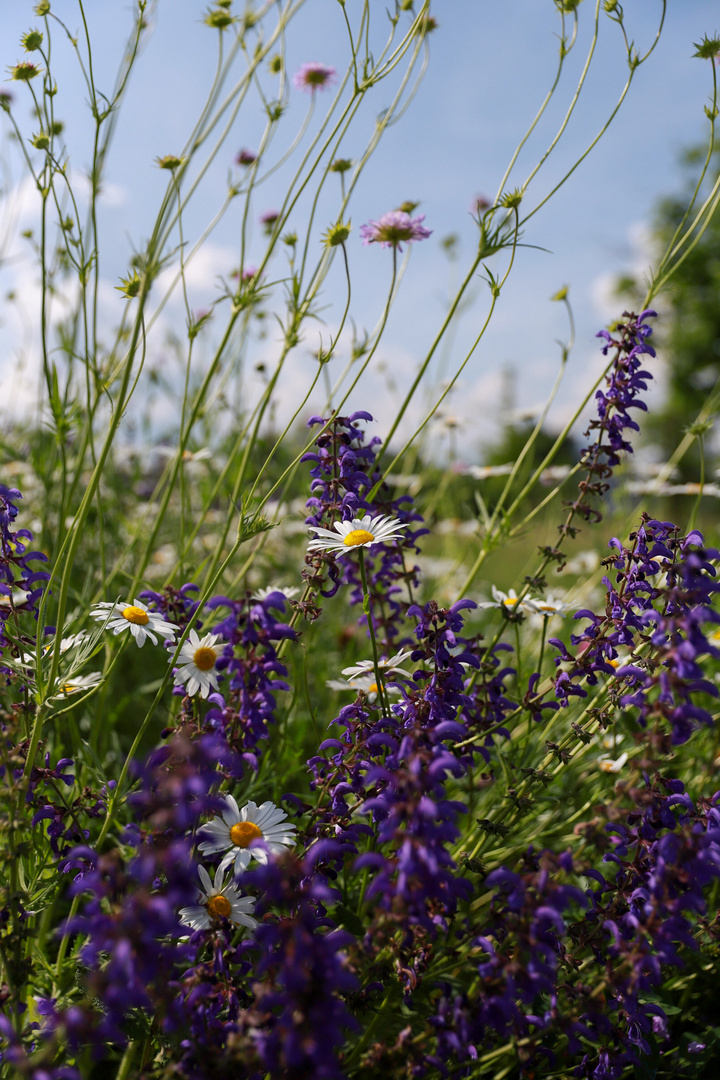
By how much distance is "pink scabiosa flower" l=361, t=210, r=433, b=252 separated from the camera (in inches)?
87.0

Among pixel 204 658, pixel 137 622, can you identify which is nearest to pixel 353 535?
pixel 204 658

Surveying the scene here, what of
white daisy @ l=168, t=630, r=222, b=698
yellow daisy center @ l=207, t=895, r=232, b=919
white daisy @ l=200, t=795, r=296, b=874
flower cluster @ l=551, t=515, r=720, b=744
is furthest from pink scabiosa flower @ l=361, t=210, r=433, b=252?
yellow daisy center @ l=207, t=895, r=232, b=919

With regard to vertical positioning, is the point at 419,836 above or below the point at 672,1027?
above

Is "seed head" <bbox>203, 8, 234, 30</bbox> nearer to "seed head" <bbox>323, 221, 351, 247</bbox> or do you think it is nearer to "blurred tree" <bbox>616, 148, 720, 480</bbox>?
"seed head" <bbox>323, 221, 351, 247</bbox>

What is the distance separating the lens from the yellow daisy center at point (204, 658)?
193 cm

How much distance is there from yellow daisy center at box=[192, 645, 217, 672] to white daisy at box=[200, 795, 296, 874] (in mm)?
386

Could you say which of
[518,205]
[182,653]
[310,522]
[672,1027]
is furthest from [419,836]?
[518,205]

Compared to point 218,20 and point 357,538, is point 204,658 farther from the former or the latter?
point 218,20

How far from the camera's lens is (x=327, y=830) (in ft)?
5.62

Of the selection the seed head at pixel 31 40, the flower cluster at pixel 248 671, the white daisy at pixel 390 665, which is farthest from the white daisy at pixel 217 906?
the seed head at pixel 31 40

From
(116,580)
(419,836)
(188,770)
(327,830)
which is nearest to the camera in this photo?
(188,770)

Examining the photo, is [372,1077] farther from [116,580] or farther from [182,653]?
[116,580]

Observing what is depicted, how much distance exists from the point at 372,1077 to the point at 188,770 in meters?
1.52

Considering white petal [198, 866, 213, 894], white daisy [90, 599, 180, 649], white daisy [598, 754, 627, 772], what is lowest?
white petal [198, 866, 213, 894]
